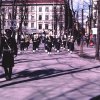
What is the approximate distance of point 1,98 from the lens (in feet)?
33.6

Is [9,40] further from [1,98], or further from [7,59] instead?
[1,98]

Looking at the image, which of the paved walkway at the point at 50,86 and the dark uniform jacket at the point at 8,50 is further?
the dark uniform jacket at the point at 8,50

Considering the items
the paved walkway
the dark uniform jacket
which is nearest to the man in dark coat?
the dark uniform jacket

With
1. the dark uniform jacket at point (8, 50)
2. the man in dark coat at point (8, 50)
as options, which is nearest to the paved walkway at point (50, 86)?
the man in dark coat at point (8, 50)

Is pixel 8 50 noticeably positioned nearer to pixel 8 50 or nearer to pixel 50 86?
pixel 8 50

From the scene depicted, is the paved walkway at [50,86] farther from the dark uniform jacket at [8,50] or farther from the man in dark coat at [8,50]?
the dark uniform jacket at [8,50]

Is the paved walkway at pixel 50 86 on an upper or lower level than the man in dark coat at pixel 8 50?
lower

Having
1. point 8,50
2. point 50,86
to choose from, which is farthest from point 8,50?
point 50,86

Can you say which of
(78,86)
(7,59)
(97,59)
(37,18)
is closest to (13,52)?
(7,59)

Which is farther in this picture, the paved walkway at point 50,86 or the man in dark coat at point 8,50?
the man in dark coat at point 8,50

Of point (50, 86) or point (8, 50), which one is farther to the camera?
point (8, 50)

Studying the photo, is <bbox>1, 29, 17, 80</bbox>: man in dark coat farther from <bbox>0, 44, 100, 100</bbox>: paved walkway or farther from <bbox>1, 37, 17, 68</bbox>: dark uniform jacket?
<bbox>0, 44, 100, 100</bbox>: paved walkway

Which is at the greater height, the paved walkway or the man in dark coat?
the man in dark coat

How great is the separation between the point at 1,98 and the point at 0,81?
11.0 feet
